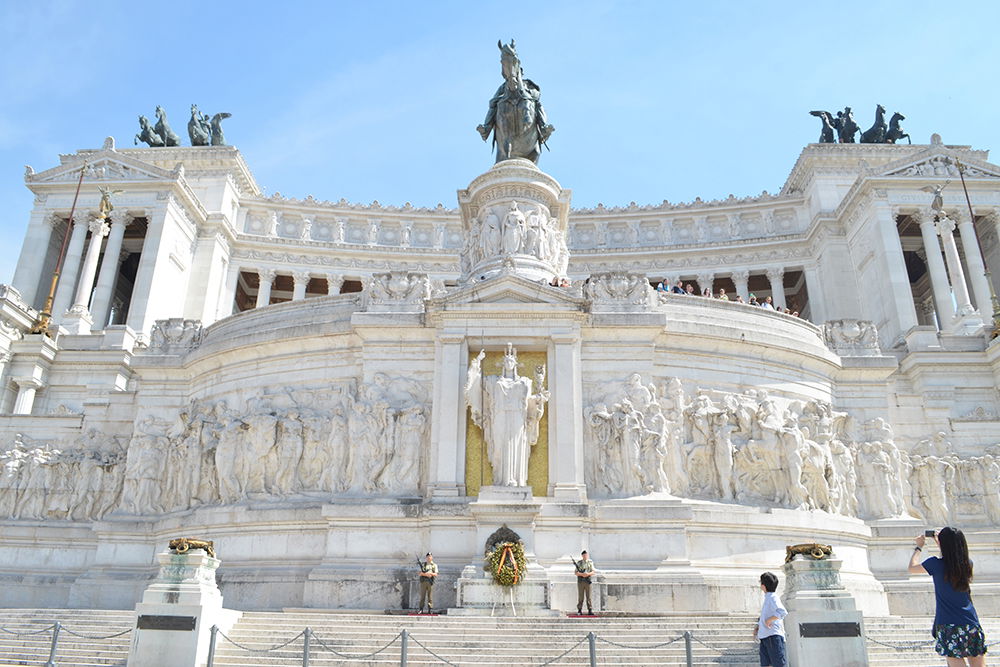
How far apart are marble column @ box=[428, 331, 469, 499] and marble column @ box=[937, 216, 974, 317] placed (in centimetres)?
4101

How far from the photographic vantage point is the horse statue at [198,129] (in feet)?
228

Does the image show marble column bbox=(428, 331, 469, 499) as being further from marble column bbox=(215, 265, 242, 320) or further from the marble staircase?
marble column bbox=(215, 265, 242, 320)

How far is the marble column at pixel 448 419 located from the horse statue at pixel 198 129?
189 feet

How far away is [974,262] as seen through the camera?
56125mm

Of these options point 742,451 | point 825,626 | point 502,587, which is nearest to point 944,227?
point 742,451

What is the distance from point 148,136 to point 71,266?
55.2ft

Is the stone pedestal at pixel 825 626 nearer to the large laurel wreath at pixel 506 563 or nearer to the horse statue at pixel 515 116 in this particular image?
the large laurel wreath at pixel 506 563

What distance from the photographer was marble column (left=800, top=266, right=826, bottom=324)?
60781mm

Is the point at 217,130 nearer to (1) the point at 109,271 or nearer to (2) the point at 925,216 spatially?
(1) the point at 109,271

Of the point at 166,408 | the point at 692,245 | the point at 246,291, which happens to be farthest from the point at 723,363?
the point at 246,291

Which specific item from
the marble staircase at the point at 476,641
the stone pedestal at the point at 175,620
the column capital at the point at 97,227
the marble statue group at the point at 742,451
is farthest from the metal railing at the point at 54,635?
the column capital at the point at 97,227

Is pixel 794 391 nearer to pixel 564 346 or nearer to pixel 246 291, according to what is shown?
pixel 564 346

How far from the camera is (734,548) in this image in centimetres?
1897

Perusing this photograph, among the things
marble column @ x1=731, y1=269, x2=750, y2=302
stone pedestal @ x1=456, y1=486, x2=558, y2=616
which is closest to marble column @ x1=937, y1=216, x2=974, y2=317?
marble column @ x1=731, y1=269, x2=750, y2=302
